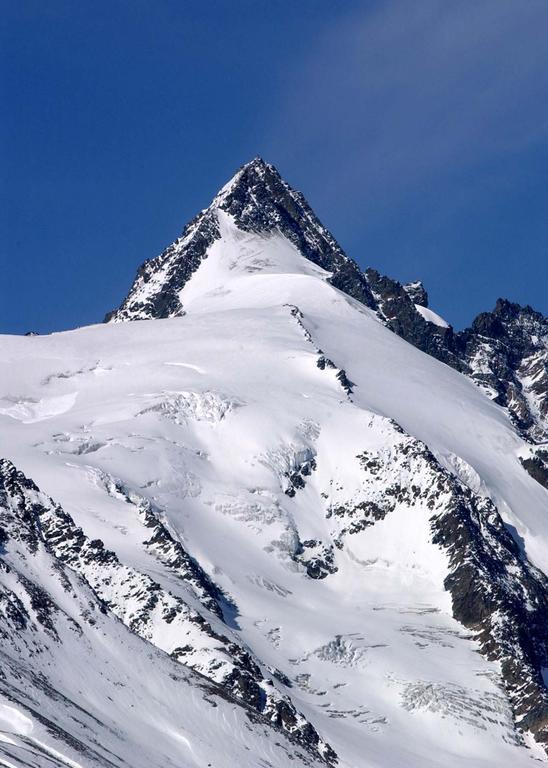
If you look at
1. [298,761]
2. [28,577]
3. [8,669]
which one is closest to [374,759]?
[298,761]

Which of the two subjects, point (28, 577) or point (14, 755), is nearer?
point (14, 755)

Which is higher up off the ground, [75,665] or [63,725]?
[75,665]

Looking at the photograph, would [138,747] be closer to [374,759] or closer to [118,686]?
[118,686]

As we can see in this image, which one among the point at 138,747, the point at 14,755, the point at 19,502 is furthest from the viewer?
the point at 19,502

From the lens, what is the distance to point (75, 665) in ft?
515

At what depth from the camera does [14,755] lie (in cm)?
11944

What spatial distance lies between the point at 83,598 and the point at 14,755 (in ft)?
162

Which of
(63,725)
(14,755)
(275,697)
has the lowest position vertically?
(14,755)

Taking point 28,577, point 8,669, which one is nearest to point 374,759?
point 28,577

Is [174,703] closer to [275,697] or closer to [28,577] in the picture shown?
[28,577]

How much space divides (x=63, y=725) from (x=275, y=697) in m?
53.4

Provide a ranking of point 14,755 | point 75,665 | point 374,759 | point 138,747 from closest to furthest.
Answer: point 14,755
point 138,747
point 75,665
point 374,759

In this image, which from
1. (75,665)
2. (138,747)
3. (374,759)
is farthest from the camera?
(374,759)

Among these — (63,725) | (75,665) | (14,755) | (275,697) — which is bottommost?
(14,755)
